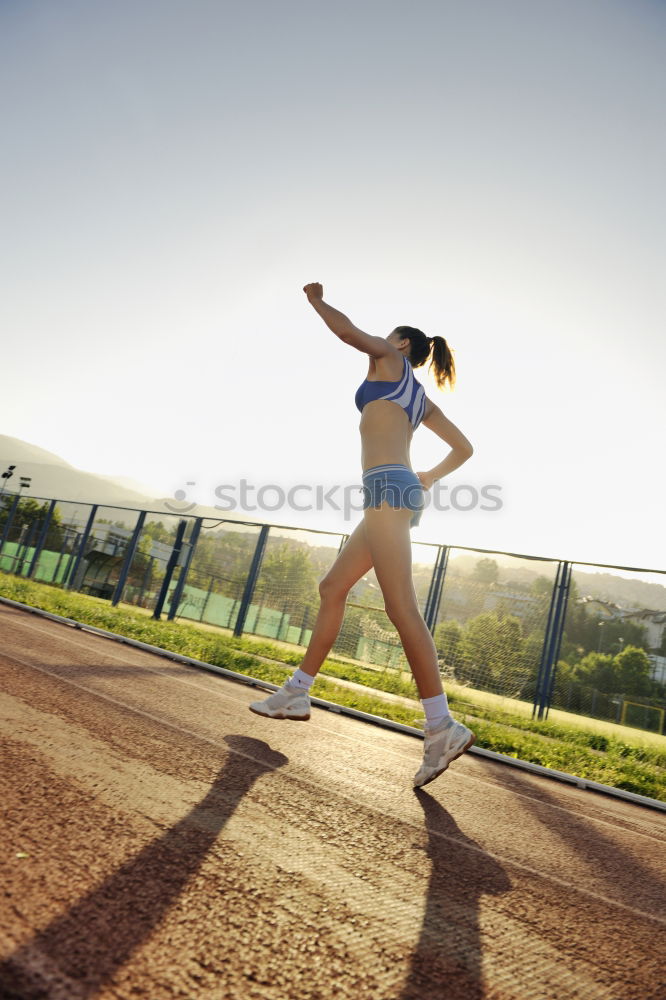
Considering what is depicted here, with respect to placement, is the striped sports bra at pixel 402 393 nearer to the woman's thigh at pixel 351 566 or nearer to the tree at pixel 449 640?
the woman's thigh at pixel 351 566

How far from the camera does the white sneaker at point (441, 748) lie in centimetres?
249

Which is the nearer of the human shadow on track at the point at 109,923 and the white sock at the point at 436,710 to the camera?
the human shadow on track at the point at 109,923

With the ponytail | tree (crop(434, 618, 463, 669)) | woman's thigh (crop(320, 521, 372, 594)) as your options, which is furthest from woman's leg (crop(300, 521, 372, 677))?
tree (crop(434, 618, 463, 669))

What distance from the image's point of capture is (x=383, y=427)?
3.00 meters

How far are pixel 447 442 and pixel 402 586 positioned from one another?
1.05 metres

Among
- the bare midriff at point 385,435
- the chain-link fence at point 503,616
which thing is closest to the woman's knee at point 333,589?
the bare midriff at point 385,435

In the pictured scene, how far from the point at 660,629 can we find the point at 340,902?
9309 mm

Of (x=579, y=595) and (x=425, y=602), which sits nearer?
(x=579, y=595)

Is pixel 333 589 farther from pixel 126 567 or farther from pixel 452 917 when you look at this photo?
pixel 126 567

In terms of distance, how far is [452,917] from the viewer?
4.20 feet

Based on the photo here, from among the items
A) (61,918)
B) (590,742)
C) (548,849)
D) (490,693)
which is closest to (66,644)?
(548,849)

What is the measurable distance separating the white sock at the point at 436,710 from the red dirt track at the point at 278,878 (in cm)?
30

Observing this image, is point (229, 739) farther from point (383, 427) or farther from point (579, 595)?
point (579, 595)

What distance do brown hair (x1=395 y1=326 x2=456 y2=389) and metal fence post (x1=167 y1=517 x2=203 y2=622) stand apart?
1093 centimetres
